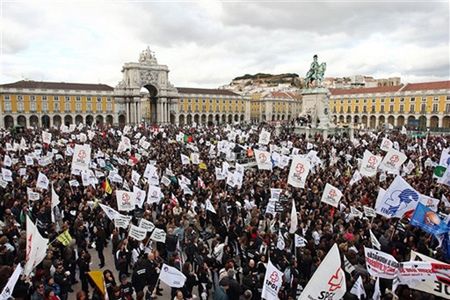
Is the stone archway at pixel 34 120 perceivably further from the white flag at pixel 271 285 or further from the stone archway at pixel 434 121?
the stone archway at pixel 434 121

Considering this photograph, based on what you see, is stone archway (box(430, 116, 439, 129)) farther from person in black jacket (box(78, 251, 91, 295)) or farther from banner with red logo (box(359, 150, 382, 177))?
person in black jacket (box(78, 251, 91, 295))

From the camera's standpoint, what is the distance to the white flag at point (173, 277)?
6.37 metres

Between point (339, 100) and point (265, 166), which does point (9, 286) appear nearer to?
point (265, 166)

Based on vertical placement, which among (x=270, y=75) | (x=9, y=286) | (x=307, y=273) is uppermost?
(x=270, y=75)

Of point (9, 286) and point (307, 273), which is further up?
point (9, 286)

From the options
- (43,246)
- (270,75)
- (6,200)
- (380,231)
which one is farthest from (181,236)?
(270,75)

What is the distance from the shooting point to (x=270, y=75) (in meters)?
178

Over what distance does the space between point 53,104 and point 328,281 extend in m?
77.6

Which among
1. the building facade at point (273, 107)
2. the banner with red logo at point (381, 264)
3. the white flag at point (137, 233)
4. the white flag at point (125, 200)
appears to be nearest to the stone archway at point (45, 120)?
the building facade at point (273, 107)

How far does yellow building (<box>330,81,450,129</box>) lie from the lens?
69562 millimetres

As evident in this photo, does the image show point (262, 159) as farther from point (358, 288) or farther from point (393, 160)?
point (358, 288)

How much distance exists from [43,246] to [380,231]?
788cm

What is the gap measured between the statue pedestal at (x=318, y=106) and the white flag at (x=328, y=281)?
3795 centimetres

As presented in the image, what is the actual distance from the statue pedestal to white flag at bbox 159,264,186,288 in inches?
1472
